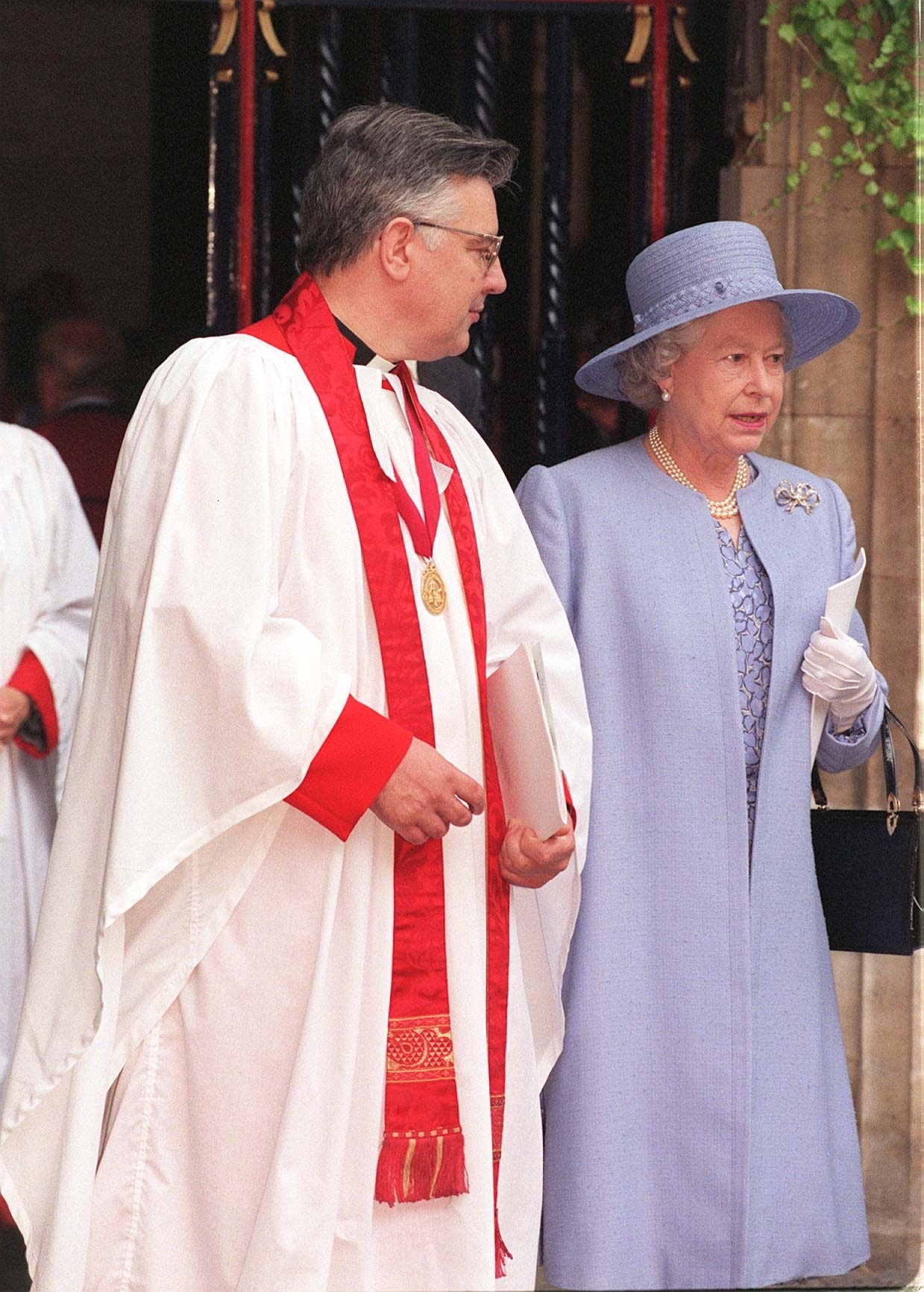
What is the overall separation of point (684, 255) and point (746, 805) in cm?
104

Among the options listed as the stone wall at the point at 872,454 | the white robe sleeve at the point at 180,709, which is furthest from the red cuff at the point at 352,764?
the stone wall at the point at 872,454

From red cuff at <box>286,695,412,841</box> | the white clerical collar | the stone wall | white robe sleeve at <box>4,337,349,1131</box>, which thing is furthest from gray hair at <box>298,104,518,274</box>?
the stone wall

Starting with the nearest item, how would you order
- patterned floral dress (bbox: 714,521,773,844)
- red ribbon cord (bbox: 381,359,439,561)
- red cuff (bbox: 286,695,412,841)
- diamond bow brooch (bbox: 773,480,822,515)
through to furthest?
red cuff (bbox: 286,695,412,841)
red ribbon cord (bbox: 381,359,439,561)
patterned floral dress (bbox: 714,521,773,844)
diamond bow brooch (bbox: 773,480,822,515)

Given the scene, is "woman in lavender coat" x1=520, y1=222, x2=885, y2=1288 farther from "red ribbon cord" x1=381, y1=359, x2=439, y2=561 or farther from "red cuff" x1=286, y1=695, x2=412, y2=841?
"red cuff" x1=286, y1=695, x2=412, y2=841

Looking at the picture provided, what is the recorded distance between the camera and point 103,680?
9.10 feet

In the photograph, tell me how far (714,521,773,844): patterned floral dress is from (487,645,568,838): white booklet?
55cm

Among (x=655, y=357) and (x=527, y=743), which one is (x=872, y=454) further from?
(x=527, y=743)

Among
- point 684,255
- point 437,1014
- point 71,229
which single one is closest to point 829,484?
point 684,255

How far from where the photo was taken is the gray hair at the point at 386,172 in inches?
113

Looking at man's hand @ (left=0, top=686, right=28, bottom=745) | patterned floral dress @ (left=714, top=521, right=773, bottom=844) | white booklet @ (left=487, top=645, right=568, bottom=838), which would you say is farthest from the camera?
man's hand @ (left=0, top=686, right=28, bottom=745)

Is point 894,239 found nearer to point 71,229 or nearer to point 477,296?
point 477,296

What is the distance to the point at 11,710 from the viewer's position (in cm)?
376

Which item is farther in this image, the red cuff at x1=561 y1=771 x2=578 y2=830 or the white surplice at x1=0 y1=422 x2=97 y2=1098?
the white surplice at x1=0 y1=422 x2=97 y2=1098

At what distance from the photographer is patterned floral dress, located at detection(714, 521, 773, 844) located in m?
3.26
